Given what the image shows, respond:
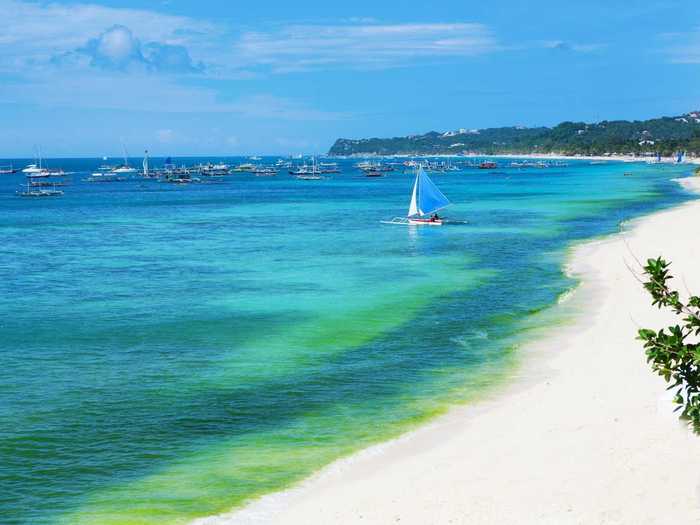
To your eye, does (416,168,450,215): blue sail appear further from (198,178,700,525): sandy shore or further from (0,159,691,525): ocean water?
(198,178,700,525): sandy shore

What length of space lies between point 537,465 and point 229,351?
1660 centimetres

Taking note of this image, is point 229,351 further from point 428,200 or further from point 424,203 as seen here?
point 428,200

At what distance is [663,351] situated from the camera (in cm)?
1109

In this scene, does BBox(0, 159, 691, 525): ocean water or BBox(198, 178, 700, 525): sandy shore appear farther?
BBox(0, 159, 691, 525): ocean water

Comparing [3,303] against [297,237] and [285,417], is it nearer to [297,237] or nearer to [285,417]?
[285,417]

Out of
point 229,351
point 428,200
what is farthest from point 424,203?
point 229,351

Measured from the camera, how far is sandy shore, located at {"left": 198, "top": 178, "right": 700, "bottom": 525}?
16.2 m

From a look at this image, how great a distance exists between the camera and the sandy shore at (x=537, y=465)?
1623 cm

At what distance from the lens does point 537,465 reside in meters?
18.5

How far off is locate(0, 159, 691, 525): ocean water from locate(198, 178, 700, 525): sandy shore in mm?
1323

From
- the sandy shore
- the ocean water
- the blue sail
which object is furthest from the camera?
the blue sail

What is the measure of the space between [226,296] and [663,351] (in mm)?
35208

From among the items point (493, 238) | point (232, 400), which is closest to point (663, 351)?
point (232, 400)

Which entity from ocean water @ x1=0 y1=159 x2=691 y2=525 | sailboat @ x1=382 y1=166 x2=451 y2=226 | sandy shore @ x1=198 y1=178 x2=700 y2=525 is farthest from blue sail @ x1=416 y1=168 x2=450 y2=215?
sandy shore @ x1=198 y1=178 x2=700 y2=525
